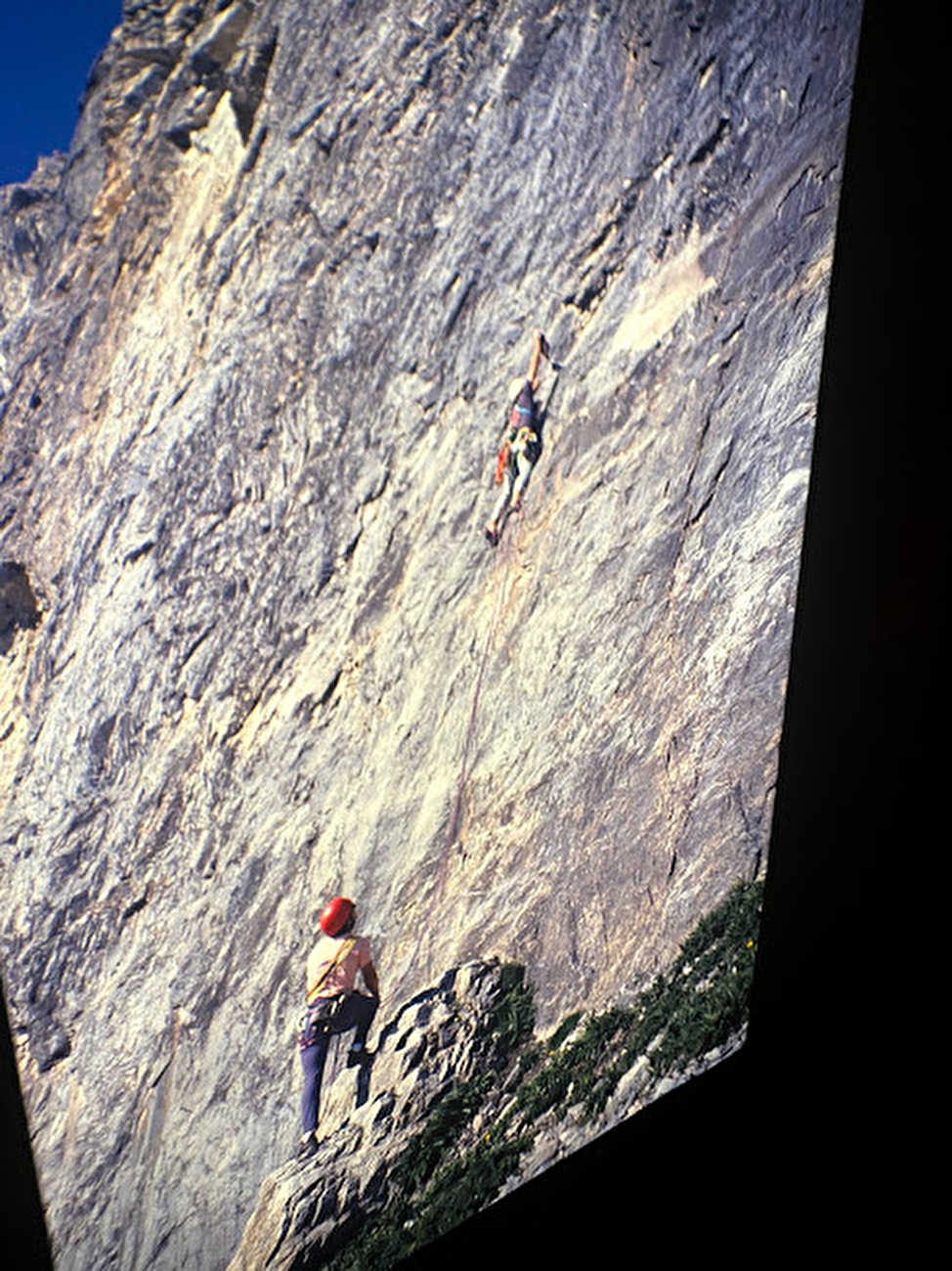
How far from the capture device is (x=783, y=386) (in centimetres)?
382

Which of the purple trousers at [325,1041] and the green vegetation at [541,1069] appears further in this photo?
the green vegetation at [541,1069]

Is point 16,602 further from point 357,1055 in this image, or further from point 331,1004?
point 357,1055

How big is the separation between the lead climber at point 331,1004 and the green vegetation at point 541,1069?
1.15 ft

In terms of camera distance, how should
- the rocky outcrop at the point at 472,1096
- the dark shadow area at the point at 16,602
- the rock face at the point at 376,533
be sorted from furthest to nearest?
the rocky outcrop at the point at 472,1096 → the rock face at the point at 376,533 → the dark shadow area at the point at 16,602

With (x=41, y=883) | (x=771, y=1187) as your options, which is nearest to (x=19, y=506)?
(x=41, y=883)

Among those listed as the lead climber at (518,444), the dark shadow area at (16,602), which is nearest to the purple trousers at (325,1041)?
the dark shadow area at (16,602)

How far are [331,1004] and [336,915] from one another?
315 millimetres

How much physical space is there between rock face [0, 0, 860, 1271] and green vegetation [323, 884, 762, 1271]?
0.12 m

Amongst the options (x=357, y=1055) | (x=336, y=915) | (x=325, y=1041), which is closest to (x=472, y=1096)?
(x=357, y=1055)

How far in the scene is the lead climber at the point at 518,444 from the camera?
11.9 ft

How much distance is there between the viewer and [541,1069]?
3670mm

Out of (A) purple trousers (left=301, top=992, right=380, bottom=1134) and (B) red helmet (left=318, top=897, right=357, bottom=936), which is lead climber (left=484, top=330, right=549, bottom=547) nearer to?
(B) red helmet (left=318, top=897, right=357, bottom=936)

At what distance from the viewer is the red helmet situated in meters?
3.43

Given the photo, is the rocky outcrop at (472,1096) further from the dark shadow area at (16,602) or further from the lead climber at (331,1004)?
the dark shadow area at (16,602)
